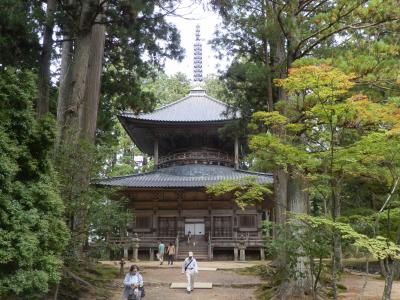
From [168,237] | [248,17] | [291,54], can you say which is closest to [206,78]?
[168,237]

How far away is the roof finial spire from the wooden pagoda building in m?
14.9

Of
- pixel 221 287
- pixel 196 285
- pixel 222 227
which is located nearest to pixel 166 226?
pixel 222 227

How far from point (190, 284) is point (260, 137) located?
212 inches

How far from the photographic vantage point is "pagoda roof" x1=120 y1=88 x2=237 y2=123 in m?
22.7

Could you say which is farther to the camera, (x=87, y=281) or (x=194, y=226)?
(x=194, y=226)

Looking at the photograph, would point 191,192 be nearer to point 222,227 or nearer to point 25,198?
point 222,227

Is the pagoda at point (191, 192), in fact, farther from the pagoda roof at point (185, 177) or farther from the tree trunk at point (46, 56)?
the tree trunk at point (46, 56)

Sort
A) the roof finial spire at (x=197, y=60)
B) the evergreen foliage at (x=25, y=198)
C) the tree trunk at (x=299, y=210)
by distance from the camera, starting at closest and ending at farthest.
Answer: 1. the evergreen foliage at (x=25, y=198)
2. the tree trunk at (x=299, y=210)
3. the roof finial spire at (x=197, y=60)

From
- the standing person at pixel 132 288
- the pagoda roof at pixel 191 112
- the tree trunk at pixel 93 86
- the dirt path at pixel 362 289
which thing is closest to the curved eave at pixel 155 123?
the pagoda roof at pixel 191 112

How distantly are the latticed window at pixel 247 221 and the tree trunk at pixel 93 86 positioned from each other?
40.2 ft

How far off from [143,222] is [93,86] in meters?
11.9

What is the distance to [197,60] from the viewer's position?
41.6 meters

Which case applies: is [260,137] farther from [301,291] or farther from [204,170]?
[204,170]

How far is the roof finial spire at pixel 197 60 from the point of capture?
3891 centimetres
